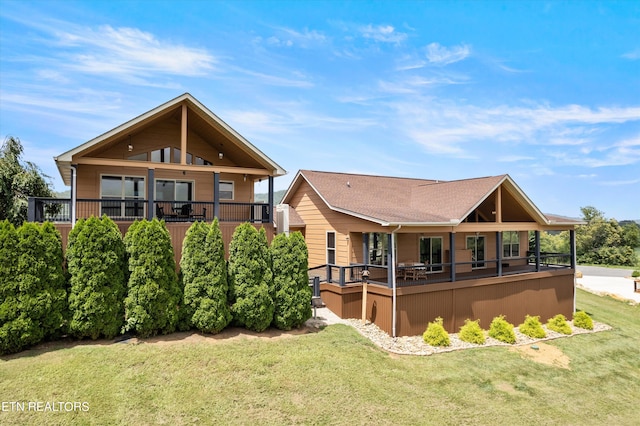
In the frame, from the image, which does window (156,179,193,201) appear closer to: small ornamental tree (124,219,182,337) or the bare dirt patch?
small ornamental tree (124,219,182,337)

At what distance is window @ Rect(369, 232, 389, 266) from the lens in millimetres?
17953

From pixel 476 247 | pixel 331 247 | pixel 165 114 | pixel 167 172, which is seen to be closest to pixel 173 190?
pixel 167 172

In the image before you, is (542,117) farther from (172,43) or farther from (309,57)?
(172,43)

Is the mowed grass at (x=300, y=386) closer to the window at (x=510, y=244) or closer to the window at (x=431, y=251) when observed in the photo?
the window at (x=431, y=251)

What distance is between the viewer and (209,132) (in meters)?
15.1

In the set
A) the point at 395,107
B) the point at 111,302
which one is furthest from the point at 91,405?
the point at 395,107

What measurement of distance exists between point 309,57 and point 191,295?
13.9 metres

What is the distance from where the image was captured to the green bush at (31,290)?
30.2 feet

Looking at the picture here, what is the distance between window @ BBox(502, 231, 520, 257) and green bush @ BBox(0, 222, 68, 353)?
69.0 ft

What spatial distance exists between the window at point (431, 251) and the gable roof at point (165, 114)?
8.07 meters

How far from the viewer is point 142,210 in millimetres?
14758

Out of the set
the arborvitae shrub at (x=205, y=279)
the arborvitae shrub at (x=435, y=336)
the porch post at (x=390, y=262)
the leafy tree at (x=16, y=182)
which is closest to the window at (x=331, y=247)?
the porch post at (x=390, y=262)

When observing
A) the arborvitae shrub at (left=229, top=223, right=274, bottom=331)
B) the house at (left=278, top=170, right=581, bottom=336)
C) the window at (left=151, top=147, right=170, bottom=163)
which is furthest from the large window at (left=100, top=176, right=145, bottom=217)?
the house at (left=278, top=170, right=581, bottom=336)

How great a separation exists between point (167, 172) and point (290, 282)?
7.05 metres
